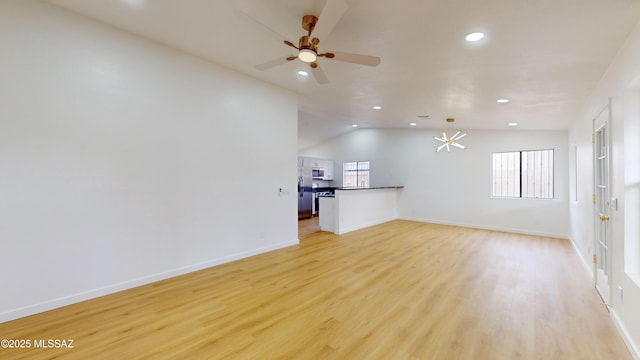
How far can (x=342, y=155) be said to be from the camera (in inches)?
403

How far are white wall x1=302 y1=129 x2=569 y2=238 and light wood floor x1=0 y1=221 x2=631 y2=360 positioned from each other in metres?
2.39

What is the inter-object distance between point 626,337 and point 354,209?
16.2 ft

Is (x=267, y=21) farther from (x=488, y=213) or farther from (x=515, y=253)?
(x=488, y=213)

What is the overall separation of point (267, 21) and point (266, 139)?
2.28 meters

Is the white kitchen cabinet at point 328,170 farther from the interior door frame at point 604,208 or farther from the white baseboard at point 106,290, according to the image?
the interior door frame at point 604,208

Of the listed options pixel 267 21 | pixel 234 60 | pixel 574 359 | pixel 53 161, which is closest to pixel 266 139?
pixel 234 60

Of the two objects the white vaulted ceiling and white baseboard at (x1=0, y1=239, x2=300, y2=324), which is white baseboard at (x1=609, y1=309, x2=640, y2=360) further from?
white baseboard at (x1=0, y1=239, x2=300, y2=324)

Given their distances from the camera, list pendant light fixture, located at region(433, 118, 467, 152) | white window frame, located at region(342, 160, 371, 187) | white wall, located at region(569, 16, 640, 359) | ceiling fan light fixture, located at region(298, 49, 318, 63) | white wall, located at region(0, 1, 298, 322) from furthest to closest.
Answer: white window frame, located at region(342, 160, 371, 187) → pendant light fixture, located at region(433, 118, 467, 152) → white wall, located at region(0, 1, 298, 322) → ceiling fan light fixture, located at region(298, 49, 318, 63) → white wall, located at region(569, 16, 640, 359)

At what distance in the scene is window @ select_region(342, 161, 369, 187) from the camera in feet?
31.3

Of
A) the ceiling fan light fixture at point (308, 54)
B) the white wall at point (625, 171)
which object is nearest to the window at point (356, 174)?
the white wall at point (625, 171)

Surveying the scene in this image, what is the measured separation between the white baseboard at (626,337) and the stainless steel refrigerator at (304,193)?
22.6ft

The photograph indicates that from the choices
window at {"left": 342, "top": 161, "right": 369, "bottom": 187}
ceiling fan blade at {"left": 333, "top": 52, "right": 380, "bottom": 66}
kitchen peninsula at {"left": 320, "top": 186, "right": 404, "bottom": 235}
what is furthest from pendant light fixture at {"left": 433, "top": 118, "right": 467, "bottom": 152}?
ceiling fan blade at {"left": 333, "top": 52, "right": 380, "bottom": 66}

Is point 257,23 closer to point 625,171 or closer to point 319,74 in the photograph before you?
point 319,74

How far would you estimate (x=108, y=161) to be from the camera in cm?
301
